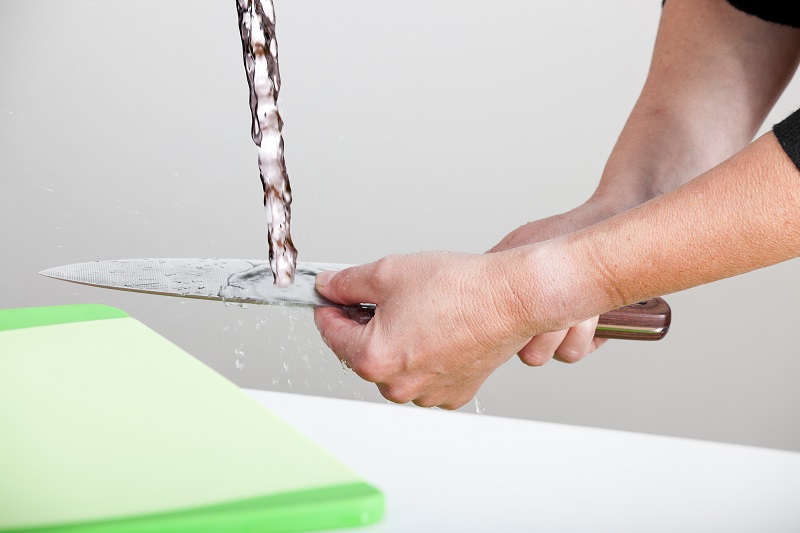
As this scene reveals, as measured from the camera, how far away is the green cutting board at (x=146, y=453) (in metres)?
0.57

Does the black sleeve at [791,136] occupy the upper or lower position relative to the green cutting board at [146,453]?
upper

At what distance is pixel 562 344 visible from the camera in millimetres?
820

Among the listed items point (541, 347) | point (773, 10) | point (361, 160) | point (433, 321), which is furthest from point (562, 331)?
point (361, 160)

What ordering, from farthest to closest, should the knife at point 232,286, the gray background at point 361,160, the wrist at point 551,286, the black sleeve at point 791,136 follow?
the gray background at point 361,160, the knife at point 232,286, the wrist at point 551,286, the black sleeve at point 791,136

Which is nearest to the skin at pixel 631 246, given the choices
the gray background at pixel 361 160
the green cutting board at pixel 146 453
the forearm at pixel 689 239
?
the forearm at pixel 689 239

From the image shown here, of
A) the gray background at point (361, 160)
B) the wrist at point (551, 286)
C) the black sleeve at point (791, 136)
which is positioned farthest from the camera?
the gray background at point (361, 160)

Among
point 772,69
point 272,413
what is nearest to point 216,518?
point 272,413

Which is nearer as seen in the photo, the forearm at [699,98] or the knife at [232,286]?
the knife at [232,286]

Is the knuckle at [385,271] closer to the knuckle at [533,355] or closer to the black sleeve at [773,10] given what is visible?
the knuckle at [533,355]

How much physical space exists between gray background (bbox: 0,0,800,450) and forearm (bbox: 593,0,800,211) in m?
0.97

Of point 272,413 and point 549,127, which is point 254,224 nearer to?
point 549,127

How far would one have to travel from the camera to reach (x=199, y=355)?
217 centimetres

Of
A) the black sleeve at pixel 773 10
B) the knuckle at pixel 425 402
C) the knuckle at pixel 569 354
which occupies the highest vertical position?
the black sleeve at pixel 773 10

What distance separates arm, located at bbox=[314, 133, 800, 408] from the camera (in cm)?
59
